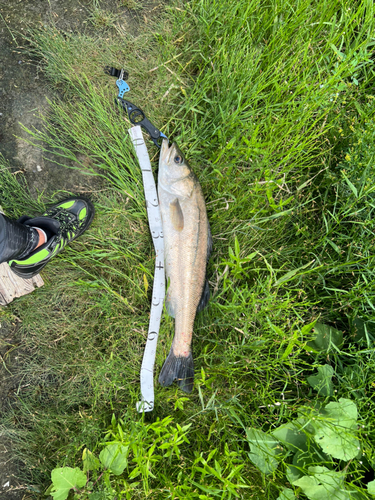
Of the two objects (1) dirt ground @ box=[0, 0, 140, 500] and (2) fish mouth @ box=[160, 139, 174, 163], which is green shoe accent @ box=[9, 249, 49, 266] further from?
(2) fish mouth @ box=[160, 139, 174, 163]

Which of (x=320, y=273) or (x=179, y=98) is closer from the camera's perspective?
(x=320, y=273)

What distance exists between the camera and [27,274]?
294 cm

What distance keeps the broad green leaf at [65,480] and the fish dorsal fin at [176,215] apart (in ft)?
7.51

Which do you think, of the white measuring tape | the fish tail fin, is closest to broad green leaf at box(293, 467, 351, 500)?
the fish tail fin

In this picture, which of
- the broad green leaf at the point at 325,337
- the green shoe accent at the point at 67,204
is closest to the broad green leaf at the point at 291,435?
the broad green leaf at the point at 325,337

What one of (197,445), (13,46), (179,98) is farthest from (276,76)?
(197,445)

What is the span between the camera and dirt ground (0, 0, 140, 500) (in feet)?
10.0

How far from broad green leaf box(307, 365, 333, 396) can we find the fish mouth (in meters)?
2.41

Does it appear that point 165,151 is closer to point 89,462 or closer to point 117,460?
point 117,460

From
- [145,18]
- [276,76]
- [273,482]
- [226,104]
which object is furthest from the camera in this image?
[145,18]

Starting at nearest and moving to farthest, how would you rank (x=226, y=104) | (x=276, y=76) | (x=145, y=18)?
1. (x=276, y=76)
2. (x=226, y=104)
3. (x=145, y=18)

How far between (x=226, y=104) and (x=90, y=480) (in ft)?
12.0

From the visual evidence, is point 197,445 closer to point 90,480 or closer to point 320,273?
point 90,480

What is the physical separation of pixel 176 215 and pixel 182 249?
0.35m
